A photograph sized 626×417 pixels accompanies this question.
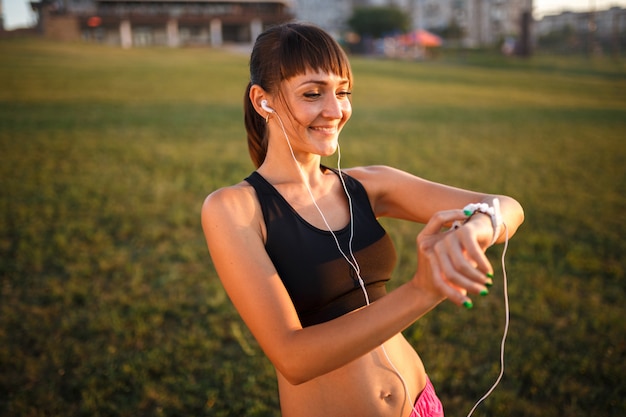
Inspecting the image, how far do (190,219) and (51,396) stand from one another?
12.2ft

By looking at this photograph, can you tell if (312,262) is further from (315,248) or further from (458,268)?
(458,268)

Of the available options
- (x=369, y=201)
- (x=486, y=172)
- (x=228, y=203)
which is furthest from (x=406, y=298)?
(x=486, y=172)

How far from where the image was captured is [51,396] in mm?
3451

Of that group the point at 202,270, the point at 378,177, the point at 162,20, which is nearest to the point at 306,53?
the point at 378,177

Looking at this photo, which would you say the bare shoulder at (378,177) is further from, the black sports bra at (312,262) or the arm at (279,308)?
the arm at (279,308)

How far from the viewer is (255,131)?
2139mm

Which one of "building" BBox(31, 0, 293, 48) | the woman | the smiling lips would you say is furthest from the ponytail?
"building" BBox(31, 0, 293, 48)

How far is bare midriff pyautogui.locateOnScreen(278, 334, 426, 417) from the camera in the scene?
1842 millimetres

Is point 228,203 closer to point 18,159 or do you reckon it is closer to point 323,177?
point 323,177

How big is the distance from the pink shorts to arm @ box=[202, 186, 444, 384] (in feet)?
1.94

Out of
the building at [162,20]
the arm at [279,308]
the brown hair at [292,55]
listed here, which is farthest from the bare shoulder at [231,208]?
the building at [162,20]

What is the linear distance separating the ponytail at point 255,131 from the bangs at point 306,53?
0.31 m

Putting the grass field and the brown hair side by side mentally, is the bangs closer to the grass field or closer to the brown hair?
the brown hair

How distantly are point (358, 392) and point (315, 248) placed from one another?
548 mm
